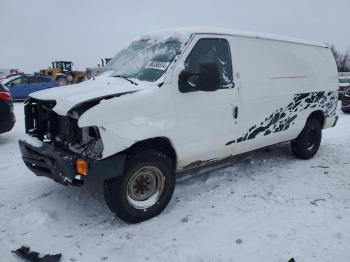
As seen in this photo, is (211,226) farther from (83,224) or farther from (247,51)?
(247,51)

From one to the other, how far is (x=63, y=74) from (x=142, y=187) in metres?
23.9

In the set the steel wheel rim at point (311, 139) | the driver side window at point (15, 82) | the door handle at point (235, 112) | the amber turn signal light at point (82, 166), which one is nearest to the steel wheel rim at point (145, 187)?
the amber turn signal light at point (82, 166)

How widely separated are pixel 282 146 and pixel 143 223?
4.47m

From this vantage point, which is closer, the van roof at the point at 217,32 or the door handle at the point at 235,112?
the van roof at the point at 217,32

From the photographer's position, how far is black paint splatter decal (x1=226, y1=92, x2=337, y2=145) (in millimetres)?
5244

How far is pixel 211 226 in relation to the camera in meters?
3.95

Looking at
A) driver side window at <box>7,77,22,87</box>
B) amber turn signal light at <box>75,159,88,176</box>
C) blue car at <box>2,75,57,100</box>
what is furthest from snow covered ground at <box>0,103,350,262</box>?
driver side window at <box>7,77,22,87</box>

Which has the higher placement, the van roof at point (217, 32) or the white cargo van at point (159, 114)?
the van roof at point (217, 32)

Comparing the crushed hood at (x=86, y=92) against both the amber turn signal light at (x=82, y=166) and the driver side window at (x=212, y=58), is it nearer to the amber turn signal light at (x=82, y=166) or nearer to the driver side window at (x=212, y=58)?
the amber turn signal light at (x=82, y=166)

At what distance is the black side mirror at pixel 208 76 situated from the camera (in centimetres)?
400

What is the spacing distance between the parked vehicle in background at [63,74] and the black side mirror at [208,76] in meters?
18.5

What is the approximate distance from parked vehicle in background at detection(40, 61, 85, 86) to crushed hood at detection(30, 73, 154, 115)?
17902 millimetres

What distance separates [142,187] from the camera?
4.05 m

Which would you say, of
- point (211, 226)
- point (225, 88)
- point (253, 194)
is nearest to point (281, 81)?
point (225, 88)
